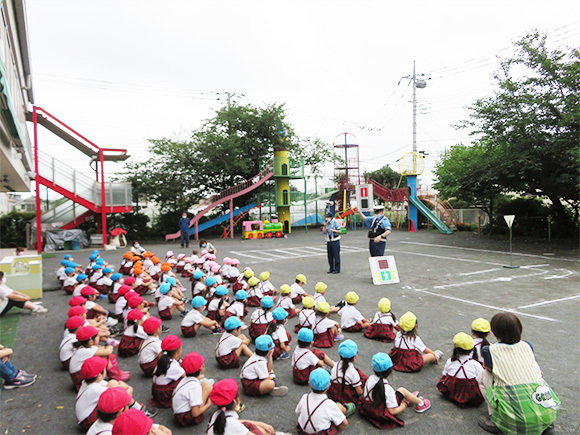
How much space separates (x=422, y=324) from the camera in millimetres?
6789

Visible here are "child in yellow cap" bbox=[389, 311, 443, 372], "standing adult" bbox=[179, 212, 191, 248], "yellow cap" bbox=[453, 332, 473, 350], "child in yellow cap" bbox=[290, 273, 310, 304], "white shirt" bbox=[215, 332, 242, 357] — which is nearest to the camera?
"yellow cap" bbox=[453, 332, 473, 350]

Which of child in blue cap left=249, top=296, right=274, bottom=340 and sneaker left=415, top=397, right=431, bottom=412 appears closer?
sneaker left=415, top=397, right=431, bottom=412

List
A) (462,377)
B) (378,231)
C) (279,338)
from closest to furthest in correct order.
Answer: (462,377)
(279,338)
(378,231)

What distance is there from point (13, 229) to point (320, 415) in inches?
998

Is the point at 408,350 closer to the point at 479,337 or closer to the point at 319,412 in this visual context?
the point at 479,337

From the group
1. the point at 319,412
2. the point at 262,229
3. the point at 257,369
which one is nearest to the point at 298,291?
the point at 257,369

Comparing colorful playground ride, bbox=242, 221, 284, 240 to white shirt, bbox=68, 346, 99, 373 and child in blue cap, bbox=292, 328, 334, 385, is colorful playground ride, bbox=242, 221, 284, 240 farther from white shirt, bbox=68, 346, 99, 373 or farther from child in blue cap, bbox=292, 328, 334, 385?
Answer: child in blue cap, bbox=292, 328, 334, 385

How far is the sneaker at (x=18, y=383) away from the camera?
4883mm

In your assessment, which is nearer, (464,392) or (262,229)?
(464,392)

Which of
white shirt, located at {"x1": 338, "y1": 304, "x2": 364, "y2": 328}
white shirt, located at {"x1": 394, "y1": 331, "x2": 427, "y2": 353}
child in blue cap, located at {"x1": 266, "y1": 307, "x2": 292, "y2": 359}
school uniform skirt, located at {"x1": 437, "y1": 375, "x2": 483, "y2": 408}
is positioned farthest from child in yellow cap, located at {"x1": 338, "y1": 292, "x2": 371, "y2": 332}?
school uniform skirt, located at {"x1": 437, "y1": 375, "x2": 483, "y2": 408}

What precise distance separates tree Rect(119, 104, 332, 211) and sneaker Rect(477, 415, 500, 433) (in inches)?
982

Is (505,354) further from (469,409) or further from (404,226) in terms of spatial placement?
(404,226)

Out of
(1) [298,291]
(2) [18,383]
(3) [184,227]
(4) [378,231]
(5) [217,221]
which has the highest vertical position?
(5) [217,221]

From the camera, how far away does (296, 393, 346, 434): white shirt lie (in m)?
3.47
